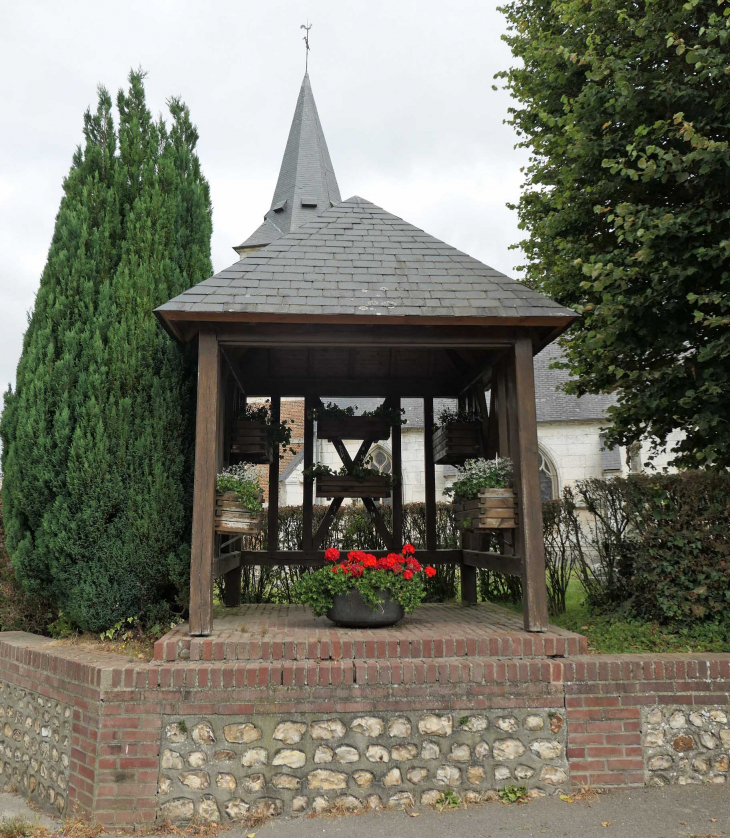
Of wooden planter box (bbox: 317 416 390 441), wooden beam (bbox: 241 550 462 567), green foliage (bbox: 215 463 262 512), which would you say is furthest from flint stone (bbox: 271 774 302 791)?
wooden planter box (bbox: 317 416 390 441)

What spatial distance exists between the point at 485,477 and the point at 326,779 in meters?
2.48

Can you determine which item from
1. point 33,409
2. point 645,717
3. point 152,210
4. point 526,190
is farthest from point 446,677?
point 526,190

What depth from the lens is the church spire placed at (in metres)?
31.8

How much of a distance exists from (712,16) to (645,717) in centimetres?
564

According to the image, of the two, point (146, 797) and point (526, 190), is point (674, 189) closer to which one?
point (526, 190)

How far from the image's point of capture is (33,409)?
574 cm

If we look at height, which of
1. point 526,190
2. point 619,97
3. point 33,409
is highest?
point 526,190

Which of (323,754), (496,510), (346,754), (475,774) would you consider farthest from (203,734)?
(496,510)

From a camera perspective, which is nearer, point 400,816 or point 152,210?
point 400,816

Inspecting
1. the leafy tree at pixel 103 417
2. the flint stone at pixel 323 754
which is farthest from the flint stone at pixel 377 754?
the leafy tree at pixel 103 417

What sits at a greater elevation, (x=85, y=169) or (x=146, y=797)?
(x=85, y=169)

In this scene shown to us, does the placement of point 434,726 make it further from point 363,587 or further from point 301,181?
point 301,181

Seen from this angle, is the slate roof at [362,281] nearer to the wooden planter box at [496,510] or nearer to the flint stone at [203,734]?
the wooden planter box at [496,510]

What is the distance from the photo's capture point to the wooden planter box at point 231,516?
5129 mm
